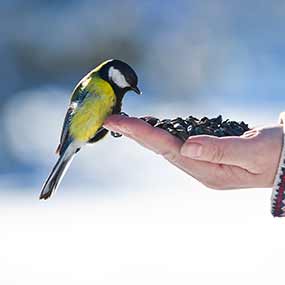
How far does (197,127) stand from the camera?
1772 mm

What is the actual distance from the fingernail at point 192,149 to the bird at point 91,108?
36cm

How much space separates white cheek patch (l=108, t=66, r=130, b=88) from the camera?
1893 millimetres

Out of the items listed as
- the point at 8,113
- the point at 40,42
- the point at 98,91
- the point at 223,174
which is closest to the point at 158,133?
the point at 223,174

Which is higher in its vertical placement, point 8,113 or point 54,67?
point 54,67

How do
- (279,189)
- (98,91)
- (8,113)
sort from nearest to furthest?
(279,189) → (98,91) → (8,113)

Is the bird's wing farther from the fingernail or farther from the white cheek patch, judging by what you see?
the fingernail

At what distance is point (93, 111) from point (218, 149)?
1.34 ft

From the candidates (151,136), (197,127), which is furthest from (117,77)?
(151,136)

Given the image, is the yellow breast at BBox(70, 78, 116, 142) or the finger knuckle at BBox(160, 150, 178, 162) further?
the yellow breast at BBox(70, 78, 116, 142)

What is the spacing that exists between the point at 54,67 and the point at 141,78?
481mm

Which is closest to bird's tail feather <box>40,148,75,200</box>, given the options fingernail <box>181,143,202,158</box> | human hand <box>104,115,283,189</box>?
human hand <box>104,115,283,189</box>

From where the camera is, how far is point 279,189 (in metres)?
1.50

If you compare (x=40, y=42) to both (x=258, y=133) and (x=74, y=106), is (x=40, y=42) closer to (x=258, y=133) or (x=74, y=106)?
(x=74, y=106)

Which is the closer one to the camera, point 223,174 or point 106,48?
point 223,174
